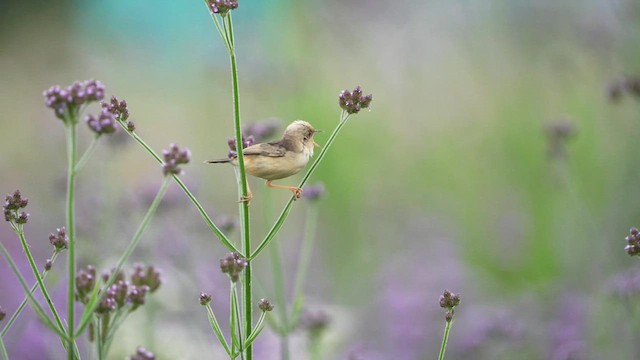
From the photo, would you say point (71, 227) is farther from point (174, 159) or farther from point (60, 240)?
point (60, 240)

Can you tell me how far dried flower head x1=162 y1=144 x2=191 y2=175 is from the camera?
165cm

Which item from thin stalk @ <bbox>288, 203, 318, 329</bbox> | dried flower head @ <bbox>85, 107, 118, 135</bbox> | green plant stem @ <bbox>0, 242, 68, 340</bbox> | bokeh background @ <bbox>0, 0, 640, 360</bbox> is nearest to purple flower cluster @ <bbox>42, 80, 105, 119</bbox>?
dried flower head @ <bbox>85, 107, 118, 135</bbox>

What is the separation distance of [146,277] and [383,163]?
4946 millimetres

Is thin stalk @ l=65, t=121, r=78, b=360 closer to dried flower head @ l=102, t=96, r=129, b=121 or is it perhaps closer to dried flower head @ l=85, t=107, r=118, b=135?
dried flower head @ l=85, t=107, r=118, b=135

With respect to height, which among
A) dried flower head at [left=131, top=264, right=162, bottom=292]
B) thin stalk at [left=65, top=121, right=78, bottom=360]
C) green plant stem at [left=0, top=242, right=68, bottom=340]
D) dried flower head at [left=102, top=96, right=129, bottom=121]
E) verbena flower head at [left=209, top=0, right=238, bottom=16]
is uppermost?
verbena flower head at [left=209, top=0, right=238, bottom=16]

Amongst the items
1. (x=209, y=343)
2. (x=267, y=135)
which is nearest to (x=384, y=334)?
(x=209, y=343)

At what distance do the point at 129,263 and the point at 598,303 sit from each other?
232 cm

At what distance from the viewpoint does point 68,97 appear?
1624mm

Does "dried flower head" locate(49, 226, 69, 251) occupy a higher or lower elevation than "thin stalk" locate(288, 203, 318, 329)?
lower

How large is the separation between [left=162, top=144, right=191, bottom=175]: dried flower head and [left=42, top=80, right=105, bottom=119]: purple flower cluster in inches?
6.1

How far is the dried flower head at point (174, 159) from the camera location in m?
1.65

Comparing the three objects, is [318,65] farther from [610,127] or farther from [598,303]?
[598,303]

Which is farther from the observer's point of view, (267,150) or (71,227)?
A: (267,150)

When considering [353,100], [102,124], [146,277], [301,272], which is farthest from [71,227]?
[301,272]
